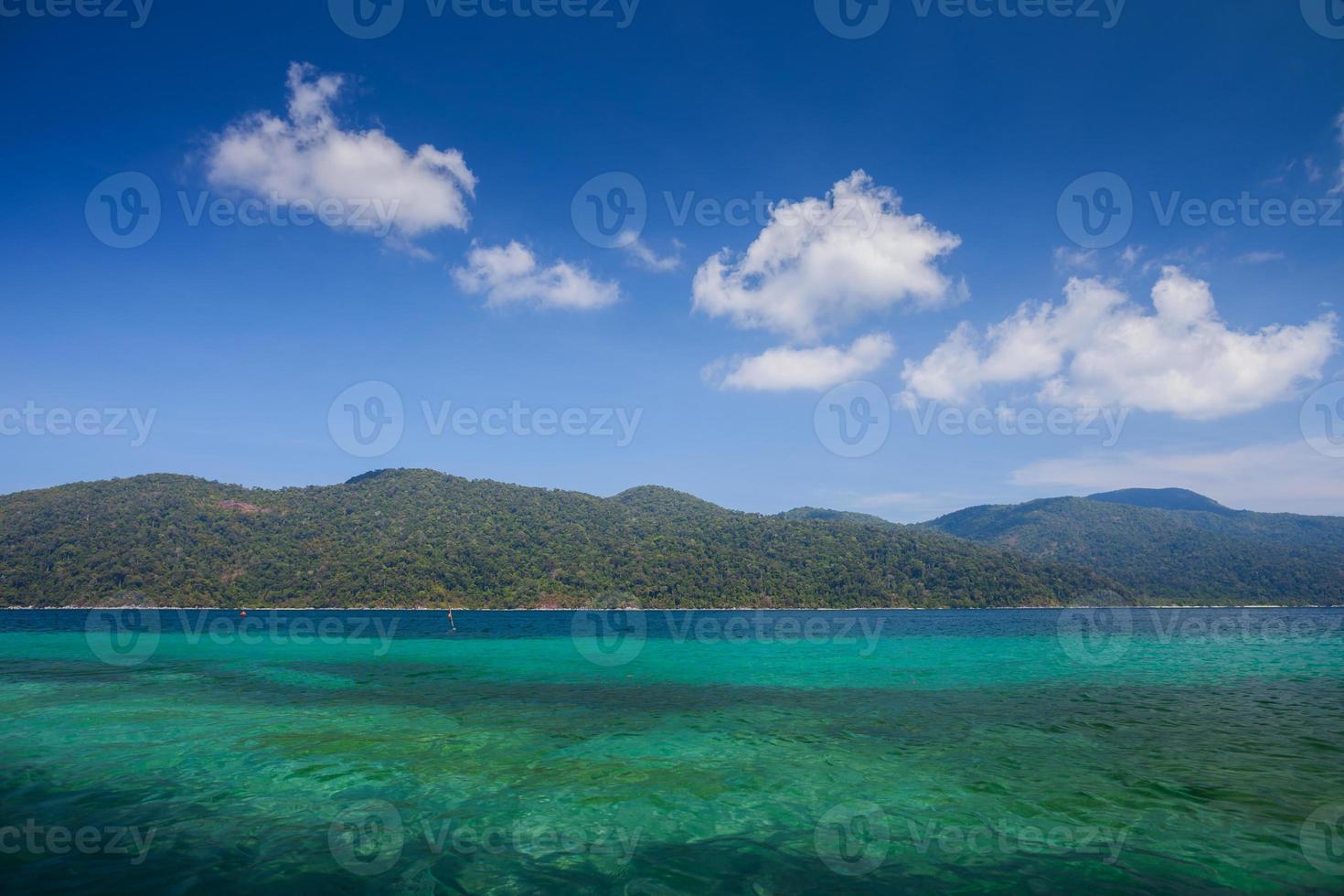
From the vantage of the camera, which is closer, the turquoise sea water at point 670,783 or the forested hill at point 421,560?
the turquoise sea water at point 670,783

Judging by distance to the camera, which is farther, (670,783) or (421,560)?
(421,560)

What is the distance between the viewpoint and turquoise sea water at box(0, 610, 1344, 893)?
38.2ft

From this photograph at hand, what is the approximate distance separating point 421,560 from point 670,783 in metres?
154

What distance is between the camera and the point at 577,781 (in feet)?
56.4

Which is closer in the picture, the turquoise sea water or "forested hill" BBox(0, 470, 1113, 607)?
the turquoise sea water

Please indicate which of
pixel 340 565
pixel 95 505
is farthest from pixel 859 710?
pixel 95 505

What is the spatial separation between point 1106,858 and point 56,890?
18405 mm

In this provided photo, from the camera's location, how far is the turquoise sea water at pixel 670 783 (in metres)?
11.6

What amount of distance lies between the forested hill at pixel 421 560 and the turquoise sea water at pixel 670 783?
117475mm

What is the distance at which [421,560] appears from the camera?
515 ft

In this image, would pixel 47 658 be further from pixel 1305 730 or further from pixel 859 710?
pixel 1305 730

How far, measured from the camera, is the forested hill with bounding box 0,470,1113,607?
14200 centimetres

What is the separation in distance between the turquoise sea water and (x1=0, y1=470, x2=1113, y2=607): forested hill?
117475 mm

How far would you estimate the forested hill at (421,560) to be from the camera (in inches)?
5591
